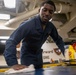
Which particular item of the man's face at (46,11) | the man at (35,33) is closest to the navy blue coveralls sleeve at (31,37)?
the man at (35,33)

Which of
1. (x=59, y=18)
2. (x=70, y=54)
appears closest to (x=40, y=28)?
(x=59, y=18)

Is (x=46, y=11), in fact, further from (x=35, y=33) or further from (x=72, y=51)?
(x=72, y=51)

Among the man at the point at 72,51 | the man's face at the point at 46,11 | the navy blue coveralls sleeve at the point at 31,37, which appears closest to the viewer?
the navy blue coveralls sleeve at the point at 31,37

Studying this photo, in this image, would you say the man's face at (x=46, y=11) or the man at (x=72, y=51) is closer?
the man's face at (x=46, y=11)

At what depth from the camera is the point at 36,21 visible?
1952 millimetres

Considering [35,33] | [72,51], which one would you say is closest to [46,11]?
[35,33]

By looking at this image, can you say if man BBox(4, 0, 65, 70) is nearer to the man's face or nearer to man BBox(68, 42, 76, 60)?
the man's face

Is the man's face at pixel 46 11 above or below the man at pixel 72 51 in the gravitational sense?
above

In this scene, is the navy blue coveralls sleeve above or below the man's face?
below

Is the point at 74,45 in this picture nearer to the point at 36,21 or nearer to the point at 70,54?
the point at 70,54

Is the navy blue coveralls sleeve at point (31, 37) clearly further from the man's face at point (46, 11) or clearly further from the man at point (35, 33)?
the man's face at point (46, 11)

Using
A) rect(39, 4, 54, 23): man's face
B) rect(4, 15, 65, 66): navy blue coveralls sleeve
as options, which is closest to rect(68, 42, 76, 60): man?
rect(4, 15, 65, 66): navy blue coveralls sleeve

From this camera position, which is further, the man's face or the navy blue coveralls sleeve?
the man's face

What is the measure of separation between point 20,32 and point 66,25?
2.33 metres
